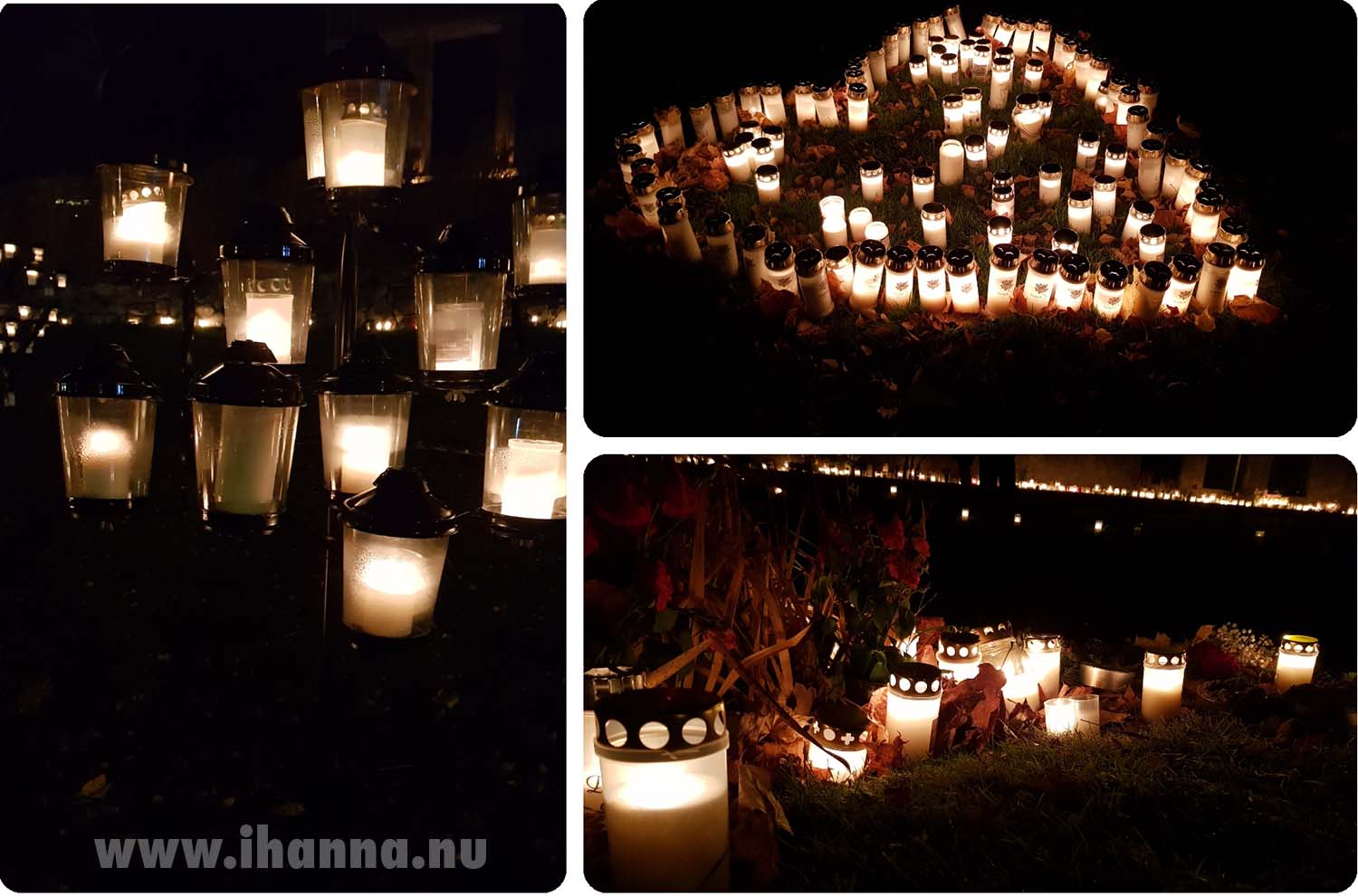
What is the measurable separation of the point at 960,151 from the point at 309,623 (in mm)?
2219

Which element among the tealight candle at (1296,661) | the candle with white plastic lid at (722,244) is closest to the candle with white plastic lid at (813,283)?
the candle with white plastic lid at (722,244)

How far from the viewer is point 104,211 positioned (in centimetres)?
171

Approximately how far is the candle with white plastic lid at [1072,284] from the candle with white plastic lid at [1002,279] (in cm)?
9

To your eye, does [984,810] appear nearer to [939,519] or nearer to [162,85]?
[939,519]

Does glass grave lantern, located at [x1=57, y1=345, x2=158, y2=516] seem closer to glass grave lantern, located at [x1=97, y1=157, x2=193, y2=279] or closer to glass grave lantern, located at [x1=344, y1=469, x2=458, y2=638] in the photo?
glass grave lantern, located at [x1=97, y1=157, x2=193, y2=279]

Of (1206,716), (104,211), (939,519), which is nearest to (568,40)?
(104,211)

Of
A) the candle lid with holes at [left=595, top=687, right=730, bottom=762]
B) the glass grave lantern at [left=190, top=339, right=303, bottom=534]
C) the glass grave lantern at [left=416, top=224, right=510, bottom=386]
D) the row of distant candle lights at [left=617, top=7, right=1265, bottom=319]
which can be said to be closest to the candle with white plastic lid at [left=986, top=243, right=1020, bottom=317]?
the row of distant candle lights at [left=617, top=7, right=1265, bottom=319]

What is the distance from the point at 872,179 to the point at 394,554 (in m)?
1.54

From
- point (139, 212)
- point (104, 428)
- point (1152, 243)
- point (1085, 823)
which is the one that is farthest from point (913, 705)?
point (139, 212)

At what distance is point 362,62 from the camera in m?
1.56

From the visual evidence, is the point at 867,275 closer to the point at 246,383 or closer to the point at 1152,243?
the point at 1152,243

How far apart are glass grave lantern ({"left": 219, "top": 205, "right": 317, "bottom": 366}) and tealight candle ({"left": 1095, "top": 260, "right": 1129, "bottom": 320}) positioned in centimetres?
156

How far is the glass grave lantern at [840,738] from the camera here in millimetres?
1606

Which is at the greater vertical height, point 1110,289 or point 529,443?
point 1110,289
